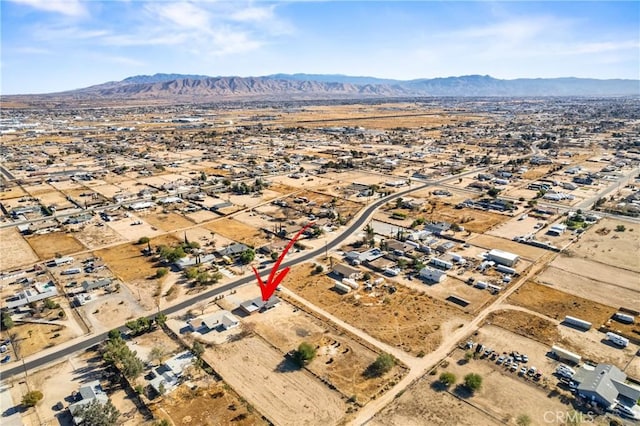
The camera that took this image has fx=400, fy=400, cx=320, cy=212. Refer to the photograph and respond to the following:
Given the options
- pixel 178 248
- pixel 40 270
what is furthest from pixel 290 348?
pixel 40 270

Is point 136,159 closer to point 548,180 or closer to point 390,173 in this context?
point 390,173

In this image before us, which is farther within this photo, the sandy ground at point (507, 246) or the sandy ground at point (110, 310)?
the sandy ground at point (507, 246)

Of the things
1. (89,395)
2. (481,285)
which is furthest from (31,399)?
(481,285)

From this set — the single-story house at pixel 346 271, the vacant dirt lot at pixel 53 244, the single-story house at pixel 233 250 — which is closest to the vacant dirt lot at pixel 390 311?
the single-story house at pixel 346 271

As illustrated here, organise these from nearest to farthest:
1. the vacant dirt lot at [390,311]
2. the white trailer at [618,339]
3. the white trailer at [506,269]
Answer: the white trailer at [618,339]
the vacant dirt lot at [390,311]
the white trailer at [506,269]

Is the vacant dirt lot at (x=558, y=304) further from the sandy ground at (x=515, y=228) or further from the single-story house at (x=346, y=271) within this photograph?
the single-story house at (x=346, y=271)

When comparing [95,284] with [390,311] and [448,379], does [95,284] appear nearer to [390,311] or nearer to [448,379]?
[390,311]
